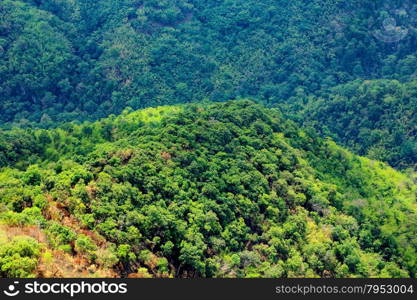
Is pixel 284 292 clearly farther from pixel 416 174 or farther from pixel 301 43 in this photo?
pixel 301 43

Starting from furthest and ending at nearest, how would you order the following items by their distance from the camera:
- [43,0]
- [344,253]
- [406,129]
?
[43,0], [406,129], [344,253]

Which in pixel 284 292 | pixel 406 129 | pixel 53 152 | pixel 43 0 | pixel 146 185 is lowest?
pixel 284 292

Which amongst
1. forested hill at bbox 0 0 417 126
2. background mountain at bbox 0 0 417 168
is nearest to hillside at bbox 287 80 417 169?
background mountain at bbox 0 0 417 168

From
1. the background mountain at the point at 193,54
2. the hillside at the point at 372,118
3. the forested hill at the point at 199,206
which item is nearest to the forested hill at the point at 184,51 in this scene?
the background mountain at the point at 193,54

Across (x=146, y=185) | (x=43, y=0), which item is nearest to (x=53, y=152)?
(x=146, y=185)

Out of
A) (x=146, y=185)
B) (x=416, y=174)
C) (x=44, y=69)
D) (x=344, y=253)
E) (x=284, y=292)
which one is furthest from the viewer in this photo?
(x=44, y=69)

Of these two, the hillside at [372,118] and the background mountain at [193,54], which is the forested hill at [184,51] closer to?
the background mountain at [193,54]

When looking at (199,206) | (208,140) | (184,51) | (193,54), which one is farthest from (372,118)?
(199,206)
